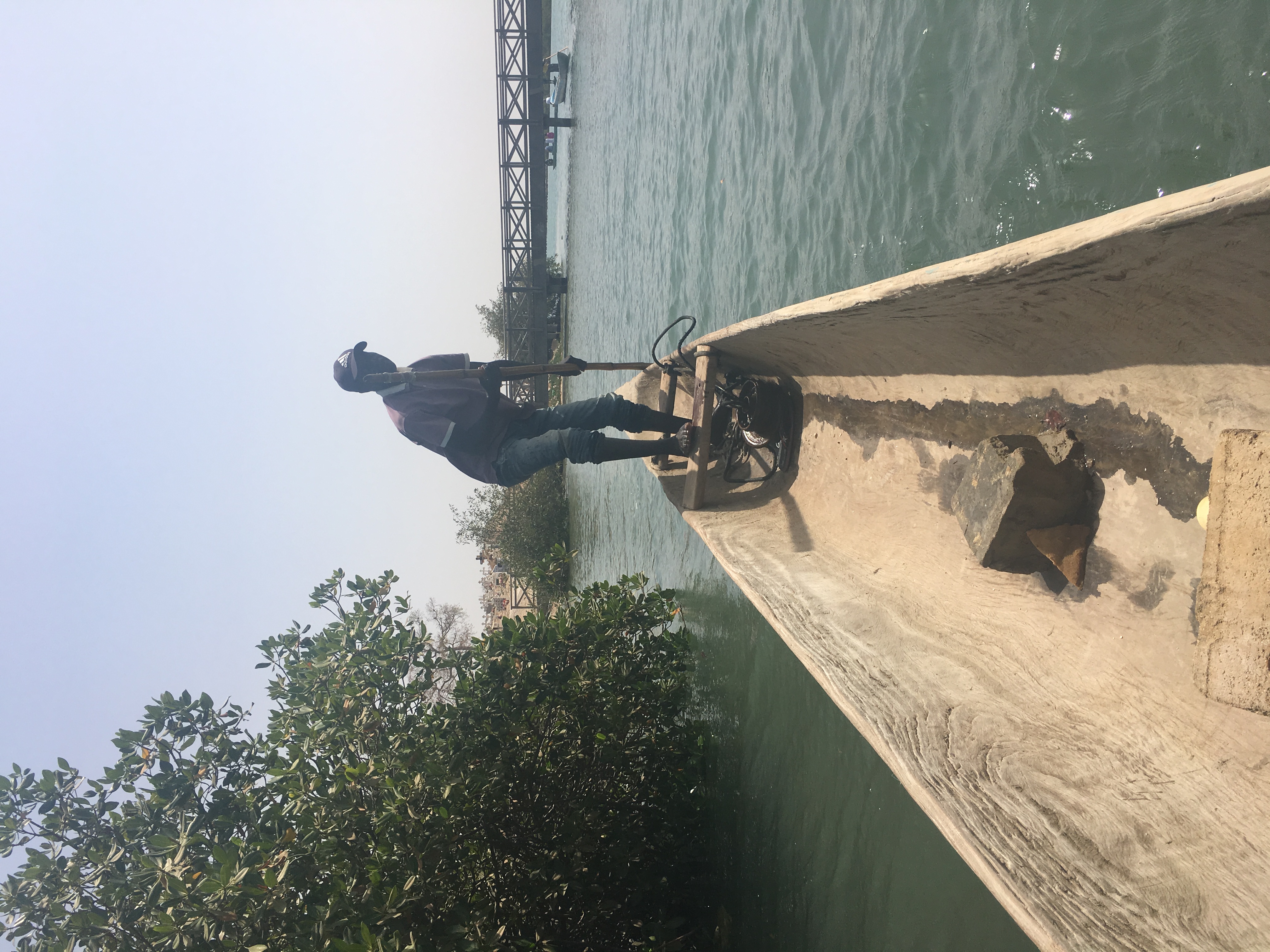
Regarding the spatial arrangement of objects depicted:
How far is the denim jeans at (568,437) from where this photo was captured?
16.1 feet

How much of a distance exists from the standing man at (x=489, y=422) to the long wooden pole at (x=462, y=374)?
4 centimetres

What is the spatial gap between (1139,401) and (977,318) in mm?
544

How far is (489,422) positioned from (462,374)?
41cm

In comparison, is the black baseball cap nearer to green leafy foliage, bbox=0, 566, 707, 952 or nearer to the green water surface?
green leafy foliage, bbox=0, 566, 707, 952

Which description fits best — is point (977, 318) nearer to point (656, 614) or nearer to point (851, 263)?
point (851, 263)

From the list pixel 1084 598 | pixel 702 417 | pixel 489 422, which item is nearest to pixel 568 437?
pixel 489 422

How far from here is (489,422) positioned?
16.6ft

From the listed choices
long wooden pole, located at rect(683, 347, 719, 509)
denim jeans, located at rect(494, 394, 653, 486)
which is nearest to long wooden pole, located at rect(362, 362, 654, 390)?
denim jeans, located at rect(494, 394, 653, 486)

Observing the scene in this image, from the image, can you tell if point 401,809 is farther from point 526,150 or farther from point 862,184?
point 526,150

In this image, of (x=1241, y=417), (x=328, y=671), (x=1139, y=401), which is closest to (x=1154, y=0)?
(x=1139, y=401)

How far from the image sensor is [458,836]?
12.9 feet

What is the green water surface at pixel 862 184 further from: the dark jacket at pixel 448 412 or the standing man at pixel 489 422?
the dark jacket at pixel 448 412

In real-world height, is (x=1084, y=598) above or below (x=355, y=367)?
below

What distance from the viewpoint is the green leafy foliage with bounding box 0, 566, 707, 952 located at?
3275 mm
